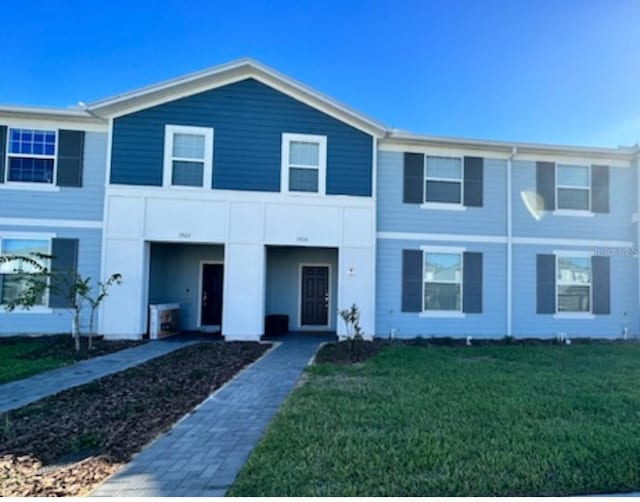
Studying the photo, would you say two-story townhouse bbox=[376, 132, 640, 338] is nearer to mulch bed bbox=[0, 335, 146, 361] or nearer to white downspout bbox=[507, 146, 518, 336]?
white downspout bbox=[507, 146, 518, 336]

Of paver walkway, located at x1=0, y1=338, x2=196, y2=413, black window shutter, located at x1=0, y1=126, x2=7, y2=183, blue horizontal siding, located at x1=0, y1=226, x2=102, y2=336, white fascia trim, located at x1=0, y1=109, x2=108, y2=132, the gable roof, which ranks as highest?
the gable roof

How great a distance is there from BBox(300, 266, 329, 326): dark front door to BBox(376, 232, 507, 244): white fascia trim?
2.89 metres

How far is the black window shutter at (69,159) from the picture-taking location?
1063 centimetres

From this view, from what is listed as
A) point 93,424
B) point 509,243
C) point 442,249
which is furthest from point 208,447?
point 509,243

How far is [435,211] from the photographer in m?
11.7

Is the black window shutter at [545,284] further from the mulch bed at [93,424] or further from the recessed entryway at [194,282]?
the recessed entryway at [194,282]

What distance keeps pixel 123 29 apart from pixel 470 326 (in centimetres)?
1239

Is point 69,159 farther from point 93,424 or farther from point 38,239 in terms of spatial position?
point 93,424

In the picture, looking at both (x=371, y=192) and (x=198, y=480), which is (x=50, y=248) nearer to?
(x=371, y=192)

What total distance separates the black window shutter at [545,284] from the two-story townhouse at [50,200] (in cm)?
1220

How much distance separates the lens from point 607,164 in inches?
480

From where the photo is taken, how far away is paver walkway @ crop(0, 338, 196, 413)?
5730 mm

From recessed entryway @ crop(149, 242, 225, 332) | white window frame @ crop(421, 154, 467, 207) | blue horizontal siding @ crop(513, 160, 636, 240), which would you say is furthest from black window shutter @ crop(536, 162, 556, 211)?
recessed entryway @ crop(149, 242, 225, 332)

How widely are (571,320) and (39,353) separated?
13.7m
